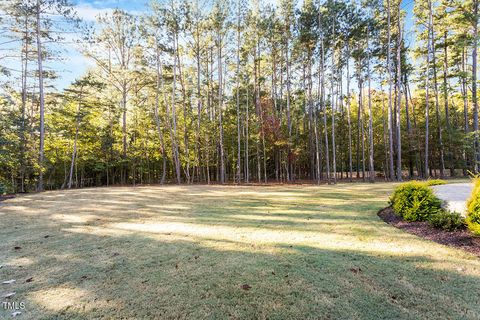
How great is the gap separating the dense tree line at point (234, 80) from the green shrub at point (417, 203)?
11278mm

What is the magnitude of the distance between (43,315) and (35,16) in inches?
653

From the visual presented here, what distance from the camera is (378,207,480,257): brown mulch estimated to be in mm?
3423

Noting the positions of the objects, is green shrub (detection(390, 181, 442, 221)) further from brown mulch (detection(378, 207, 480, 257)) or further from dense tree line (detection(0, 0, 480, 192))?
dense tree line (detection(0, 0, 480, 192))

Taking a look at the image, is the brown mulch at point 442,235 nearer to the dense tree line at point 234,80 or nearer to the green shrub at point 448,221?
the green shrub at point 448,221

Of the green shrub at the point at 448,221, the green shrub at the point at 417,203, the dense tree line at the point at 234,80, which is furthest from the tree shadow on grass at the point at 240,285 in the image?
the dense tree line at the point at 234,80

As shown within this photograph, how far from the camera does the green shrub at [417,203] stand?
15.5ft

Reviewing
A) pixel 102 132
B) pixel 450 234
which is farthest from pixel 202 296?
pixel 102 132

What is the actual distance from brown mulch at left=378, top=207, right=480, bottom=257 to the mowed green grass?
0.26 meters

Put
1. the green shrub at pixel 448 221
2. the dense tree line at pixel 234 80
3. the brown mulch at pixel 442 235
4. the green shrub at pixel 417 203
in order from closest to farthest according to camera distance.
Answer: the brown mulch at pixel 442 235 < the green shrub at pixel 448 221 < the green shrub at pixel 417 203 < the dense tree line at pixel 234 80

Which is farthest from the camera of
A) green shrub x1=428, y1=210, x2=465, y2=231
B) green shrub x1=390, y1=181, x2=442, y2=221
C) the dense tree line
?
the dense tree line

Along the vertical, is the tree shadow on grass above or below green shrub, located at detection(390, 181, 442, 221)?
below

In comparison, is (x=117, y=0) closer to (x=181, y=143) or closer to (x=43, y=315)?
(x=181, y=143)

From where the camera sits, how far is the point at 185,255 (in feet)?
10.9

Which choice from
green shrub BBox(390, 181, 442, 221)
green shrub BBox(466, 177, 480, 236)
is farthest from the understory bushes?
green shrub BBox(466, 177, 480, 236)
